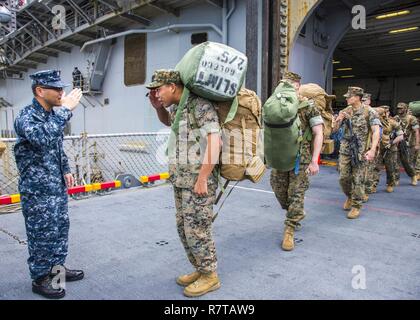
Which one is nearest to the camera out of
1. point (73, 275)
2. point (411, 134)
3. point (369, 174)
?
point (73, 275)

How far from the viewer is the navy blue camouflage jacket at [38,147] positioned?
96.3 inches

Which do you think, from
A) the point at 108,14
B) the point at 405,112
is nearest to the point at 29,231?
the point at 405,112

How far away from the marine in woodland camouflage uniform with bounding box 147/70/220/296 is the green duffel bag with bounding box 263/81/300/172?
0.93m

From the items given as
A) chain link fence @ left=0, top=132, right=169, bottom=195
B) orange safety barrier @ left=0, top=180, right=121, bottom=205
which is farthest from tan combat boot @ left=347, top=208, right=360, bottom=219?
chain link fence @ left=0, top=132, right=169, bottom=195

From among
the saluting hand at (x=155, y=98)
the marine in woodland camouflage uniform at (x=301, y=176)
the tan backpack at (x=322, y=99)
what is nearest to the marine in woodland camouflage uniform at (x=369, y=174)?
the tan backpack at (x=322, y=99)

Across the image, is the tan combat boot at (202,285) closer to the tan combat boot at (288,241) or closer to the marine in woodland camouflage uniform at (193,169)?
the marine in woodland camouflage uniform at (193,169)

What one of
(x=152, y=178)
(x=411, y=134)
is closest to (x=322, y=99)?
(x=152, y=178)

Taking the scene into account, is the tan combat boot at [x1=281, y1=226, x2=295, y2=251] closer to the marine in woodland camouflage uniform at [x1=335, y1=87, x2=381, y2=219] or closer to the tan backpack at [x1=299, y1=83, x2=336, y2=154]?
the tan backpack at [x1=299, y1=83, x2=336, y2=154]

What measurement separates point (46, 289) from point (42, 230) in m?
0.44

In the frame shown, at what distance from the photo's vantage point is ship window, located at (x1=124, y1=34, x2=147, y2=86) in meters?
11.6

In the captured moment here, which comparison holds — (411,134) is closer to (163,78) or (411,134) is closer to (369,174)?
(369,174)

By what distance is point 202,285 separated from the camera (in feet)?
8.64

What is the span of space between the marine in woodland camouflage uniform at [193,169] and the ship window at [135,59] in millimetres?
9602

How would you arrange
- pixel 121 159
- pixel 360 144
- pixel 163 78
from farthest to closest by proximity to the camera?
pixel 121 159, pixel 360 144, pixel 163 78
